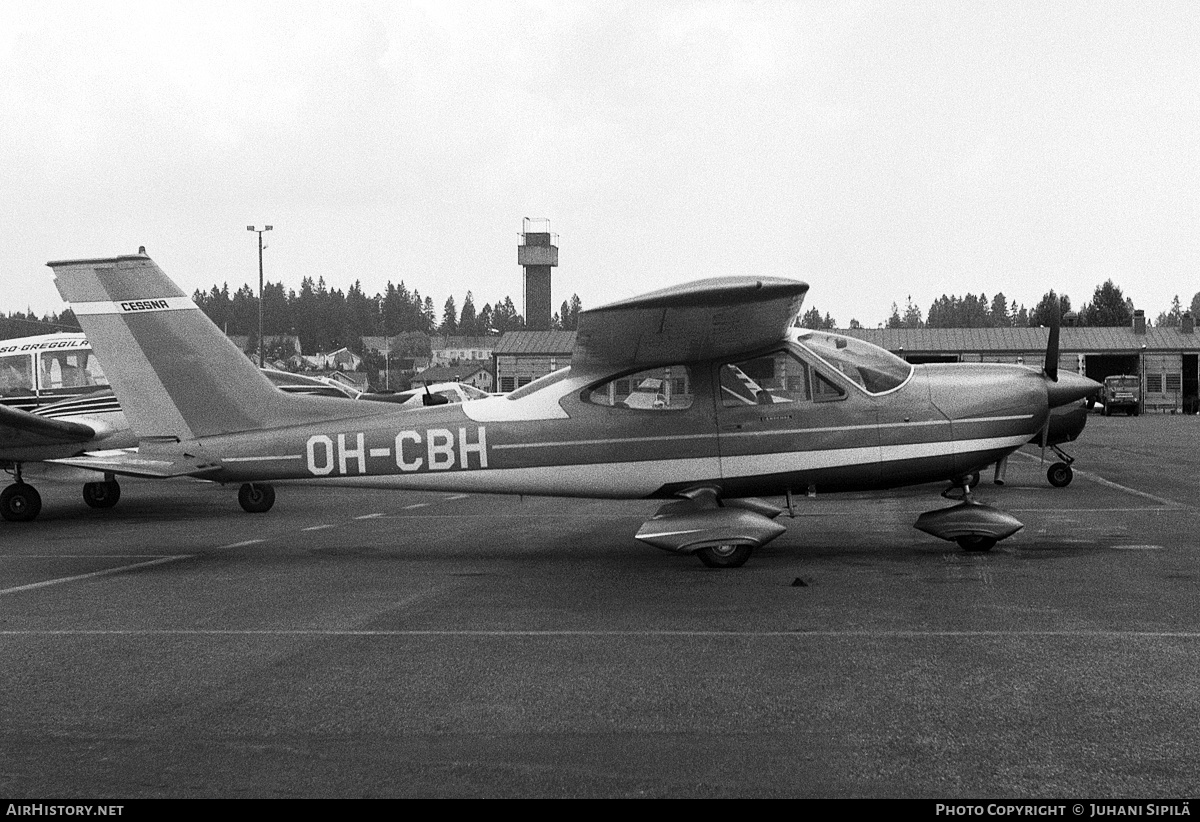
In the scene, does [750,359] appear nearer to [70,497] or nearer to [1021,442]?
[1021,442]

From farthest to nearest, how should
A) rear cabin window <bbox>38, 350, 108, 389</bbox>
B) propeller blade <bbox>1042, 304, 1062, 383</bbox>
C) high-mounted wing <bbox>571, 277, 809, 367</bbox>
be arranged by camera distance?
rear cabin window <bbox>38, 350, 108, 389</bbox>, propeller blade <bbox>1042, 304, 1062, 383</bbox>, high-mounted wing <bbox>571, 277, 809, 367</bbox>

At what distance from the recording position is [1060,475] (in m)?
17.0

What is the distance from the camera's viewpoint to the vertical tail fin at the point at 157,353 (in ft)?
34.6

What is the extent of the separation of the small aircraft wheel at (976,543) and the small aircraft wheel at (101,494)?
1196 centimetres

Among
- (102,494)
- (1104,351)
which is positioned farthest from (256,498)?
(1104,351)

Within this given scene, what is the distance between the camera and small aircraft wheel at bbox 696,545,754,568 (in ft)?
30.0

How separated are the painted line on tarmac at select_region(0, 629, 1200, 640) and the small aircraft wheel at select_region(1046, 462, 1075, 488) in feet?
37.1

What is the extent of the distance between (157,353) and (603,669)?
6971 mm

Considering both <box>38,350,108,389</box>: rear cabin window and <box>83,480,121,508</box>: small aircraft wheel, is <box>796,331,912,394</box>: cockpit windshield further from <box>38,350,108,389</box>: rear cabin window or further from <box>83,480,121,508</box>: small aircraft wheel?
<box>38,350,108,389</box>: rear cabin window

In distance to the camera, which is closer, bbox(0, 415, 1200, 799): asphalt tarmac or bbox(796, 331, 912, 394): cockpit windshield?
bbox(0, 415, 1200, 799): asphalt tarmac

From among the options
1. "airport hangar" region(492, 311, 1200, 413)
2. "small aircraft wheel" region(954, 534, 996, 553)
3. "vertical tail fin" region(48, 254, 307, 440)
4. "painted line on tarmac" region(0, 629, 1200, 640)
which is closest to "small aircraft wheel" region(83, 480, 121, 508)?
"vertical tail fin" region(48, 254, 307, 440)

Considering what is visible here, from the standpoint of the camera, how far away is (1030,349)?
69.7 m

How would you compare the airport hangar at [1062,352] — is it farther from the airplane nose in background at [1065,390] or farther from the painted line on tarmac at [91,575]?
the airplane nose in background at [1065,390]

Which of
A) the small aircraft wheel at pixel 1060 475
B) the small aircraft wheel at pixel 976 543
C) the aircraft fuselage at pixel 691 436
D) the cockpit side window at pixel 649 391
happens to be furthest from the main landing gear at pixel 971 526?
the small aircraft wheel at pixel 1060 475
